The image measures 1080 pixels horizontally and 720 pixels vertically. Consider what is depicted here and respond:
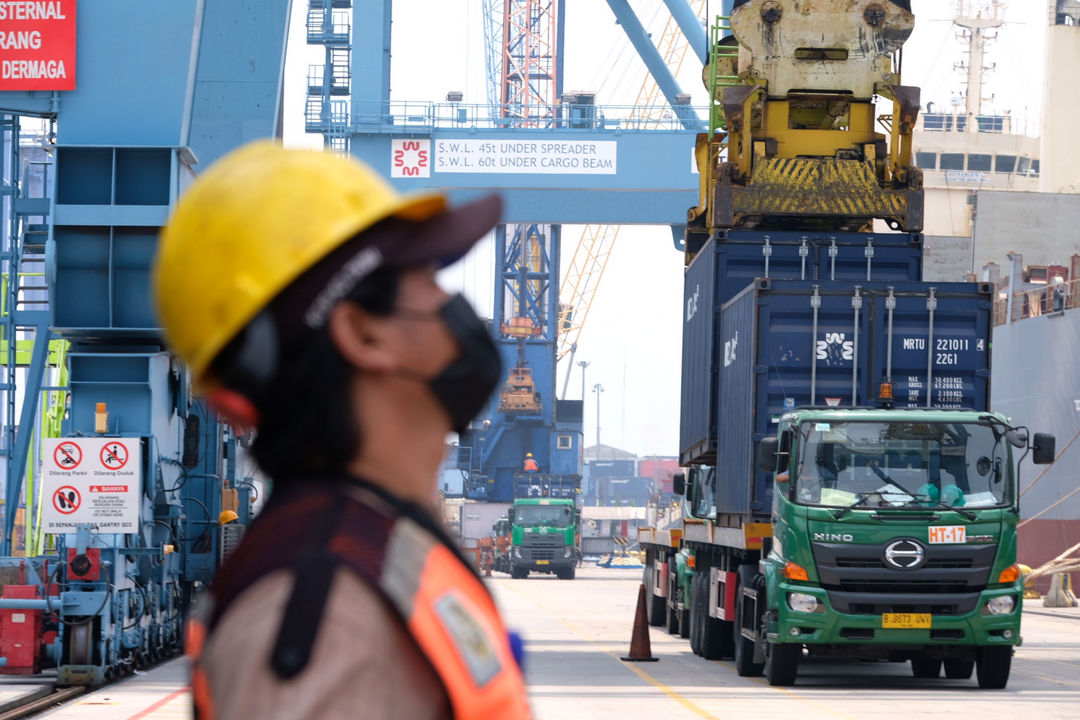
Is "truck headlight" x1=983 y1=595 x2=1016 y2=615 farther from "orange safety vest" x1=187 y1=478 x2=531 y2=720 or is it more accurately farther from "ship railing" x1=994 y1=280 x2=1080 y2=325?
"ship railing" x1=994 y1=280 x2=1080 y2=325

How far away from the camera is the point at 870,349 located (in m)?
16.7

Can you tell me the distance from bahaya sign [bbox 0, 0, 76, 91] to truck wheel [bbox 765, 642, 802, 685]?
8215mm

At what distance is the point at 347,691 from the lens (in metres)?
1.49

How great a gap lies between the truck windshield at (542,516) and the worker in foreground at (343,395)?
54.4 meters

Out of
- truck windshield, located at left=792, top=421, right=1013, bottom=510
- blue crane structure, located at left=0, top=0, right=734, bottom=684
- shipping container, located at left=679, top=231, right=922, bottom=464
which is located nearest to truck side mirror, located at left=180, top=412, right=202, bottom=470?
blue crane structure, located at left=0, top=0, right=734, bottom=684

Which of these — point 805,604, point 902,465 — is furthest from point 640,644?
point 902,465

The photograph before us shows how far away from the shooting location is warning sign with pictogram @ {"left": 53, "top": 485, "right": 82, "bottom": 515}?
15281 mm

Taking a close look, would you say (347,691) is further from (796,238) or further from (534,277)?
(534,277)

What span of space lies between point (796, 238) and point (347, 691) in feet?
55.8

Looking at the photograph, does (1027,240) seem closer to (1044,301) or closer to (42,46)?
(1044,301)

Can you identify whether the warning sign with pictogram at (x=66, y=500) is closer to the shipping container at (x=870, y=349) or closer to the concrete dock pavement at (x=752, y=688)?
the concrete dock pavement at (x=752, y=688)

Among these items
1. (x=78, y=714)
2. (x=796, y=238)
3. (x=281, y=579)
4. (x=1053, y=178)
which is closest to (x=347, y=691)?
(x=281, y=579)

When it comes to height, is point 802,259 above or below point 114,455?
above

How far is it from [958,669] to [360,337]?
53.4 ft
